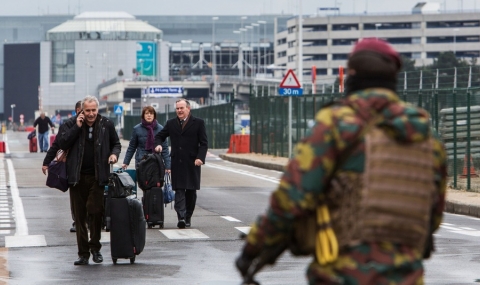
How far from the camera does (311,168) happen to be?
184 inches

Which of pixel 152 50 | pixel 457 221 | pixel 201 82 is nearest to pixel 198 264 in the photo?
pixel 457 221

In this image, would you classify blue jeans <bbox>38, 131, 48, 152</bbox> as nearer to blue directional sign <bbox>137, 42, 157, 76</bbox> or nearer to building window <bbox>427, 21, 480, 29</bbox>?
blue directional sign <bbox>137, 42, 157, 76</bbox>

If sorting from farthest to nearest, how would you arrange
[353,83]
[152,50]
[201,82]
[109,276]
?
[201,82], [152,50], [109,276], [353,83]

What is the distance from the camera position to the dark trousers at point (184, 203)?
55.0ft

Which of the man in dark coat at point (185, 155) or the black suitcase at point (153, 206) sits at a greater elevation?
the man in dark coat at point (185, 155)

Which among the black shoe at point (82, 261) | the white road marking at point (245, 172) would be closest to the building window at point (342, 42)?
the white road marking at point (245, 172)

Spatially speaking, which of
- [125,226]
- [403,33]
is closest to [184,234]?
[125,226]

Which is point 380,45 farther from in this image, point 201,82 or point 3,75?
point 3,75

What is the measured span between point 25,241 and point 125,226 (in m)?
2.93

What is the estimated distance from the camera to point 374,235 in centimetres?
466

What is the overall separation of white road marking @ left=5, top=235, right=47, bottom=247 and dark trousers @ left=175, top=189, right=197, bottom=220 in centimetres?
193

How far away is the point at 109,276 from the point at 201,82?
548 ft

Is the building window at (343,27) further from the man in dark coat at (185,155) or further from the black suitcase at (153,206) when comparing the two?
the black suitcase at (153,206)

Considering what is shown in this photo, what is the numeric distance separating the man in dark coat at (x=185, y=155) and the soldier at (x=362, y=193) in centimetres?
1194
